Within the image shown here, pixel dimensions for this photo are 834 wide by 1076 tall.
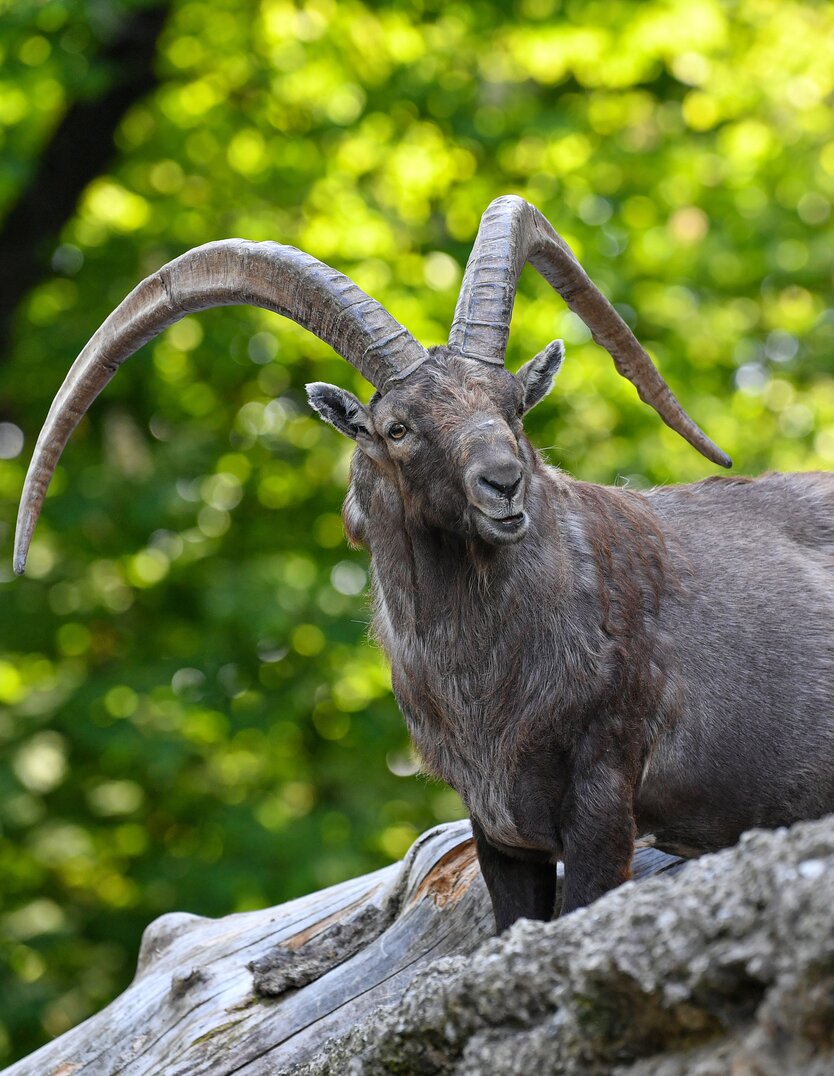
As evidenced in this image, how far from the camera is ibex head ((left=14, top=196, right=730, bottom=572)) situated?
5.06m

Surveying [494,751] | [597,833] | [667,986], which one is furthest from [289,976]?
[667,986]

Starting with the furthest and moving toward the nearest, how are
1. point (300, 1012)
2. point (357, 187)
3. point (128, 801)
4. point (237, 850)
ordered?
point (128, 801), point (357, 187), point (237, 850), point (300, 1012)

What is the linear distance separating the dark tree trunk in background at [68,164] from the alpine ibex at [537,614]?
6.87m

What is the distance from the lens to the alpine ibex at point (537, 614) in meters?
5.29

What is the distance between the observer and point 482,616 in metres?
5.50

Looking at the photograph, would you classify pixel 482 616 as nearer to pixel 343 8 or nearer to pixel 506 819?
pixel 506 819

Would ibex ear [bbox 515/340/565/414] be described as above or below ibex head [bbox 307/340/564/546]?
above

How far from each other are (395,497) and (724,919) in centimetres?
280

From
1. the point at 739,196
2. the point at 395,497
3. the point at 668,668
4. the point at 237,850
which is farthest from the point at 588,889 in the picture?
the point at 739,196

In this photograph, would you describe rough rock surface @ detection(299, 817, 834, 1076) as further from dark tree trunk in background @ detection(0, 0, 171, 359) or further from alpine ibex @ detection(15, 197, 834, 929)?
dark tree trunk in background @ detection(0, 0, 171, 359)

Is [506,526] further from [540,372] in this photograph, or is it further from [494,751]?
[540,372]

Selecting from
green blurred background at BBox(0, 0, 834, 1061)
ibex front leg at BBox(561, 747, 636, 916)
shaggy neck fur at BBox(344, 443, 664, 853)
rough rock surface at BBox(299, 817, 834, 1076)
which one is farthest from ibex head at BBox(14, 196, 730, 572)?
green blurred background at BBox(0, 0, 834, 1061)

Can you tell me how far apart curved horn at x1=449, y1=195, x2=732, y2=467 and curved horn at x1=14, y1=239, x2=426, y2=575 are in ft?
0.85

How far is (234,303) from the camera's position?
6.03 m
